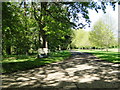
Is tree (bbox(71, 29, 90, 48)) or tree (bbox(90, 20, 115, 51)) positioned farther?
tree (bbox(71, 29, 90, 48))

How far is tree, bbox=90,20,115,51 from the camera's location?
3538 cm

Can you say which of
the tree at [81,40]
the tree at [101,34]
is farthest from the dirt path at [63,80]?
the tree at [81,40]

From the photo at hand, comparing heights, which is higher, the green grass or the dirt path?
the green grass

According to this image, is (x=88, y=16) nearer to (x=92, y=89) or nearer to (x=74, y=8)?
(x=74, y=8)

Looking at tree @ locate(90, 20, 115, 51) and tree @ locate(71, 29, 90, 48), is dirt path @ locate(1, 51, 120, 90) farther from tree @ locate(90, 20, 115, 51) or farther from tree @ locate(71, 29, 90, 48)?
tree @ locate(71, 29, 90, 48)

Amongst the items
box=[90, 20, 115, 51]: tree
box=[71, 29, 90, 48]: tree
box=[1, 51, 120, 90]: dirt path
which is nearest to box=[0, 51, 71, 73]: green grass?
box=[1, 51, 120, 90]: dirt path

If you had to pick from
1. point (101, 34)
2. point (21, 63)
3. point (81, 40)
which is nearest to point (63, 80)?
point (21, 63)

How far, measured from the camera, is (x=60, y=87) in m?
5.02

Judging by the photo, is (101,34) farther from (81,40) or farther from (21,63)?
(21,63)

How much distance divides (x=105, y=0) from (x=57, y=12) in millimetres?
5103

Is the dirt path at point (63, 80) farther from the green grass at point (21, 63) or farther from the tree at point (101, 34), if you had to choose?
the tree at point (101, 34)

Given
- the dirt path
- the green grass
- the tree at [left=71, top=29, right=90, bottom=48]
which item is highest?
the tree at [left=71, top=29, right=90, bottom=48]

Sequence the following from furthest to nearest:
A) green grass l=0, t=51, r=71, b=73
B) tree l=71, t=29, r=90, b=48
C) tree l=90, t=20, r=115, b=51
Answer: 1. tree l=71, t=29, r=90, b=48
2. tree l=90, t=20, r=115, b=51
3. green grass l=0, t=51, r=71, b=73

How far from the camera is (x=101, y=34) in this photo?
35.4 m
